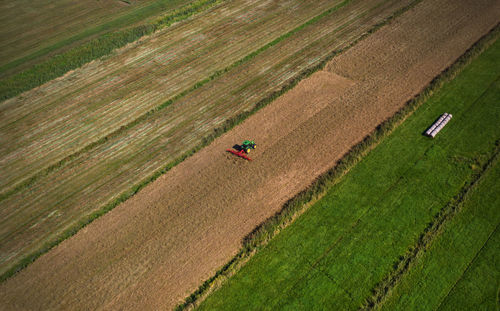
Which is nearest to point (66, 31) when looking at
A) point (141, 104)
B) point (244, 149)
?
point (141, 104)

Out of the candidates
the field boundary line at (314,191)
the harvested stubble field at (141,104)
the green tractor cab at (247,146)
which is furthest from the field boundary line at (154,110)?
the field boundary line at (314,191)

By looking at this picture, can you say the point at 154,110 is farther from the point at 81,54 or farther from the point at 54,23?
the point at 54,23

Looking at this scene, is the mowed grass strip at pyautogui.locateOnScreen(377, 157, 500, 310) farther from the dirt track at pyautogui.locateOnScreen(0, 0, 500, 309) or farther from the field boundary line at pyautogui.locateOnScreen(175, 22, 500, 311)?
the dirt track at pyautogui.locateOnScreen(0, 0, 500, 309)

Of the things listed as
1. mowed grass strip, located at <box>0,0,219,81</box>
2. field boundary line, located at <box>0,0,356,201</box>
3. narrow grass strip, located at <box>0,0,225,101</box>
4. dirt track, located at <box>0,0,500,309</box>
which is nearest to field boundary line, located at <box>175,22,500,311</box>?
dirt track, located at <box>0,0,500,309</box>

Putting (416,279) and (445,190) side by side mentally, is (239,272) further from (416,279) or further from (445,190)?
(445,190)

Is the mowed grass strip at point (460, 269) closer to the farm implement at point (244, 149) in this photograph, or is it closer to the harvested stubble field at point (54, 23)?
the farm implement at point (244, 149)

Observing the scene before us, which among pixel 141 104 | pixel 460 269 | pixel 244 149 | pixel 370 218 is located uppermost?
pixel 141 104
